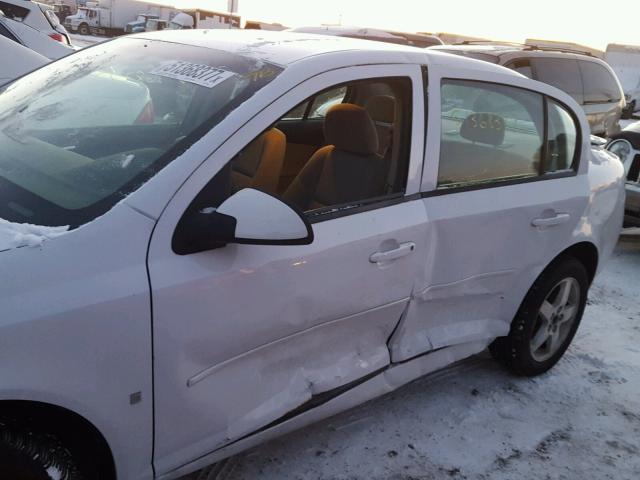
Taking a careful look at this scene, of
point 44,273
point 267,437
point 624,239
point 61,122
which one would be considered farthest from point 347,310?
point 624,239

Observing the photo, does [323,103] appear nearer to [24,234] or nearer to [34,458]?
[24,234]

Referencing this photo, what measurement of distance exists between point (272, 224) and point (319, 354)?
0.64m

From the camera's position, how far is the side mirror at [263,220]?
181 cm

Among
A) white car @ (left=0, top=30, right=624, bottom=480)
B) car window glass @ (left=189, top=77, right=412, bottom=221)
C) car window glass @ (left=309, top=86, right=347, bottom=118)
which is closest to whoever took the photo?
white car @ (left=0, top=30, right=624, bottom=480)

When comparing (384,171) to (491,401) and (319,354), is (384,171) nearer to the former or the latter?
(319,354)

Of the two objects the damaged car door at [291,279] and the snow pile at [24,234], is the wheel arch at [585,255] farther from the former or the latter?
the snow pile at [24,234]

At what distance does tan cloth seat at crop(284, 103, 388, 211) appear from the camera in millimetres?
2467

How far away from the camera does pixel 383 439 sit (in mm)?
2779

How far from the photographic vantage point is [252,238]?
1.81 metres

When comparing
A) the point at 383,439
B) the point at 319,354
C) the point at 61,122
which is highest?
the point at 61,122

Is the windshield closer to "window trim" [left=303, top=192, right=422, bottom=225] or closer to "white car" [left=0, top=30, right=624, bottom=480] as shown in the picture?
"white car" [left=0, top=30, right=624, bottom=480]

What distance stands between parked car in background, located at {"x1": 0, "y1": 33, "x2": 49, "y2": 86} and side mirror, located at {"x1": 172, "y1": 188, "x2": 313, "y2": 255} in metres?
4.78

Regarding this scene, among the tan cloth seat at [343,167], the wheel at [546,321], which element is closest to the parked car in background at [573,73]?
the wheel at [546,321]

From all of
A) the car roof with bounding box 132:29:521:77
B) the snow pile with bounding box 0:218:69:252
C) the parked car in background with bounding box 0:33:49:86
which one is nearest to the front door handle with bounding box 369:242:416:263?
the car roof with bounding box 132:29:521:77
